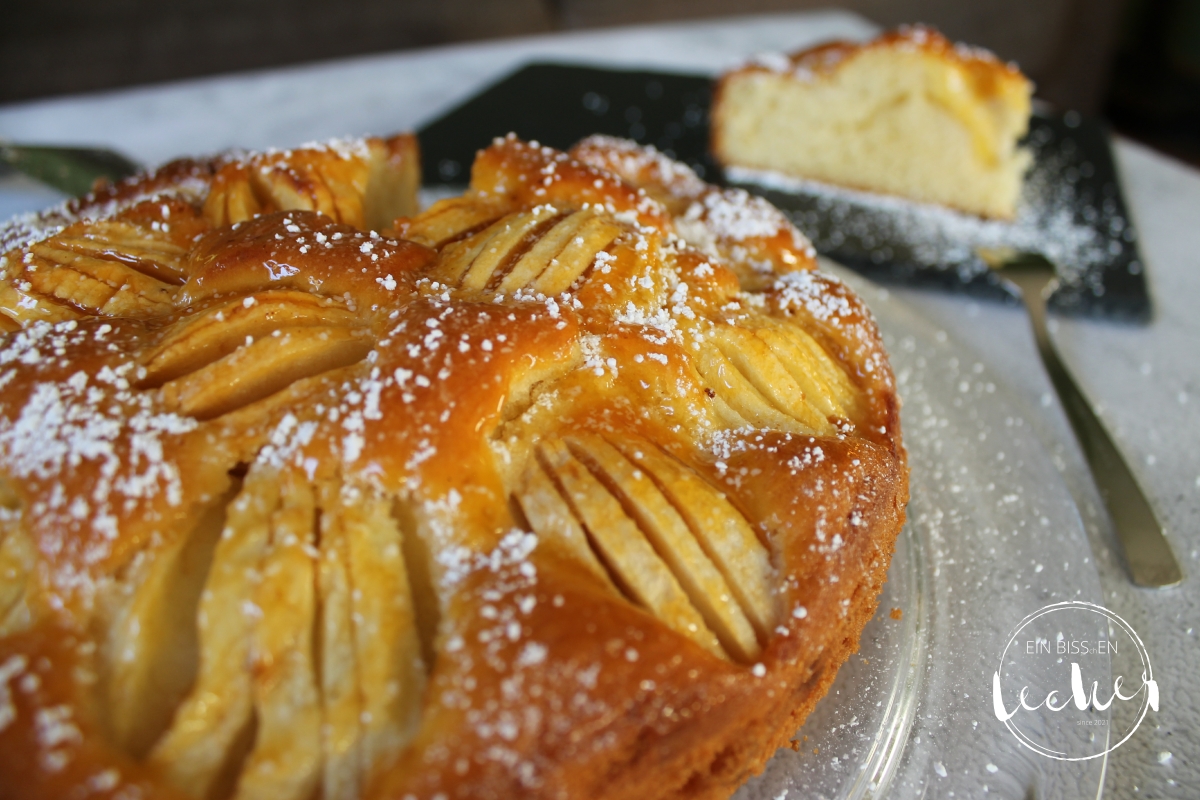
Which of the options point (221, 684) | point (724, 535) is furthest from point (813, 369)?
point (221, 684)

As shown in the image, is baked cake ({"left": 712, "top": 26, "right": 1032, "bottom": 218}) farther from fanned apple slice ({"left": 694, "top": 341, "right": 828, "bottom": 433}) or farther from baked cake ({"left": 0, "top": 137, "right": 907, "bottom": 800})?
fanned apple slice ({"left": 694, "top": 341, "right": 828, "bottom": 433})

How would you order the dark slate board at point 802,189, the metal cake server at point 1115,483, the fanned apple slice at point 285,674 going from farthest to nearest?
1. the dark slate board at point 802,189
2. the metal cake server at point 1115,483
3. the fanned apple slice at point 285,674

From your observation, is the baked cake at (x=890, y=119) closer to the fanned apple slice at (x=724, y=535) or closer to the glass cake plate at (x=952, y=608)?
the glass cake plate at (x=952, y=608)

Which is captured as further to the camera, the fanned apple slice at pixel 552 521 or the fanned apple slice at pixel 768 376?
the fanned apple slice at pixel 768 376

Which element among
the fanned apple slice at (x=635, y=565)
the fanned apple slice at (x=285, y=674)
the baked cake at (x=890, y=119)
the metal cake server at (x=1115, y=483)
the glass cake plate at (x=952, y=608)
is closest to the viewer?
the fanned apple slice at (x=285, y=674)

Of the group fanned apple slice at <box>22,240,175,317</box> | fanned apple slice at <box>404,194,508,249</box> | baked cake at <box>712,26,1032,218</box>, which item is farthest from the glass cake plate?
baked cake at <box>712,26,1032,218</box>

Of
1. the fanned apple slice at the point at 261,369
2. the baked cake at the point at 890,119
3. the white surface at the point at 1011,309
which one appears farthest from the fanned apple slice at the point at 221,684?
the baked cake at the point at 890,119
